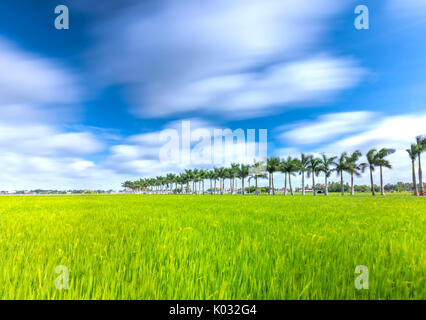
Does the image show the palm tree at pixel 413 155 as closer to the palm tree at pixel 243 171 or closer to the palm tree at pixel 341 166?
the palm tree at pixel 341 166

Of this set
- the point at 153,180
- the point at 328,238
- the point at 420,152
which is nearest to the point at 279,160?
the point at 420,152

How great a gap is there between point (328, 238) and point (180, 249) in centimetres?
330

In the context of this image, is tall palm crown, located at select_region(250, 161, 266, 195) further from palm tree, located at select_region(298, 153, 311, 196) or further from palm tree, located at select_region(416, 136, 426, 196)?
palm tree, located at select_region(416, 136, 426, 196)

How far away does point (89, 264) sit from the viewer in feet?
10.6

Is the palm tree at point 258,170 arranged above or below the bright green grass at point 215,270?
above

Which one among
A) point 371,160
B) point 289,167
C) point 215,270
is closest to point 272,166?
point 289,167

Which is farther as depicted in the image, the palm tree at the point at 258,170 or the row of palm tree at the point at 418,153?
the palm tree at the point at 258,170

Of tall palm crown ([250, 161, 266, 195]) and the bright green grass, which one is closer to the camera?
the bright green grass

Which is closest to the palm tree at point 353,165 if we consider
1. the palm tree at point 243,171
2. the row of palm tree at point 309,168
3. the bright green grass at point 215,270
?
the row of palm tree at point 309,168

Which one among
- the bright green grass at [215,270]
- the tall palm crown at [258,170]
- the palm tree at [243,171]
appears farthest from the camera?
the palm tree at [243,171]

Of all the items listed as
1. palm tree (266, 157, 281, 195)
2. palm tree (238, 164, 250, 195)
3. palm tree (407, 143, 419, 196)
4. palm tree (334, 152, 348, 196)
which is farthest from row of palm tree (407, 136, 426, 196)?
palm tree (238, 164, 250, 195)

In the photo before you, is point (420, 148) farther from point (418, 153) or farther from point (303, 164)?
point (303, 164)

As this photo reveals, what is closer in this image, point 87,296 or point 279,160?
point 87,296
